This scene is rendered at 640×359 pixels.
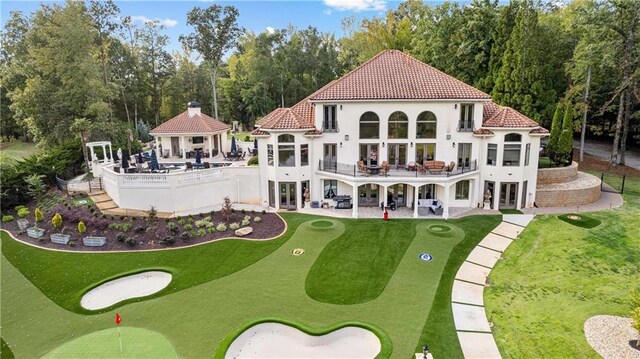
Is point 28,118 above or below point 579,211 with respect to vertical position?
above

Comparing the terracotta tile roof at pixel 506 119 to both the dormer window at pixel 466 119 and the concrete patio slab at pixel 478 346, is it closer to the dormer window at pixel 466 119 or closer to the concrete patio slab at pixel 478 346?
the dormer window at pixel 466 119

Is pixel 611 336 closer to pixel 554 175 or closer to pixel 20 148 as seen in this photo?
pixel 554 175

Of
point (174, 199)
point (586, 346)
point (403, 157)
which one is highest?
point (403, 157)

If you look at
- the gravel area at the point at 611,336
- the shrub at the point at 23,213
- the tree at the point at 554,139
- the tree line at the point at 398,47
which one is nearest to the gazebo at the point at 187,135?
the tree line at the point at 398,47

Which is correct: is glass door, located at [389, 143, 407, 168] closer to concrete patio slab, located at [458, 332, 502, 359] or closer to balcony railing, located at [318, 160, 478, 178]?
balcony railing, located at [318, 160, 478, 178]

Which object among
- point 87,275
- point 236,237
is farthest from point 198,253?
point 87,275

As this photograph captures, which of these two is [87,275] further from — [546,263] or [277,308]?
[546,263]

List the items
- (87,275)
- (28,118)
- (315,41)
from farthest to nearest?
1. (315,41)
2. (28,118)
3. (87,275)
